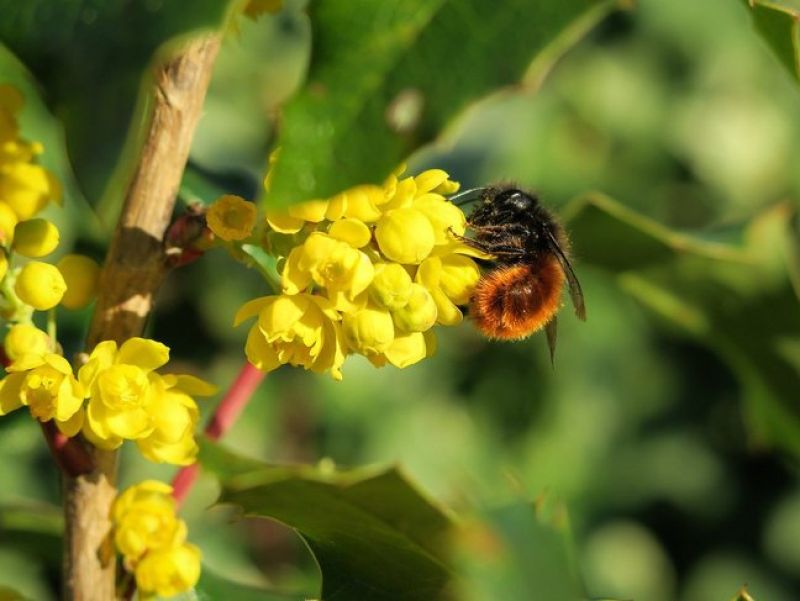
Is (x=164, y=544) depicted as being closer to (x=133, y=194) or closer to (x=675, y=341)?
(x=133, y=194)

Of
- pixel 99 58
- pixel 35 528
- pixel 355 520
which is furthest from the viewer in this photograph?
pixel 35 528

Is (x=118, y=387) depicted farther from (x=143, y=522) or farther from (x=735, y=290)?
(x=735, y=290)

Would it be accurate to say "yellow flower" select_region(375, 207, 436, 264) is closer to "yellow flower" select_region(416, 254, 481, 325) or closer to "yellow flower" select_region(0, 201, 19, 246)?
"yellow flower" select_region(416, 254, 481, 325)

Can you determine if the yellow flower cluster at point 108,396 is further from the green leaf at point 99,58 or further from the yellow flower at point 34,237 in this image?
the green leaf at point 99,58

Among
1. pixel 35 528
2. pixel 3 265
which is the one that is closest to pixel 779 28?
pixel 3 265

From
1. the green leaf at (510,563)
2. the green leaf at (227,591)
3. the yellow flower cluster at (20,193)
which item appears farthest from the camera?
the green leaf at (227,591)

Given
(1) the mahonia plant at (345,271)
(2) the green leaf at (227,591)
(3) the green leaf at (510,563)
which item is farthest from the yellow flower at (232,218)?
(2) the green leaf at (227,591)

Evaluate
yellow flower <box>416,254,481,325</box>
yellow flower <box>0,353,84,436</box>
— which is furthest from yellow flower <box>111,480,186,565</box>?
yellow flower <box>416,254,481,325</box>
